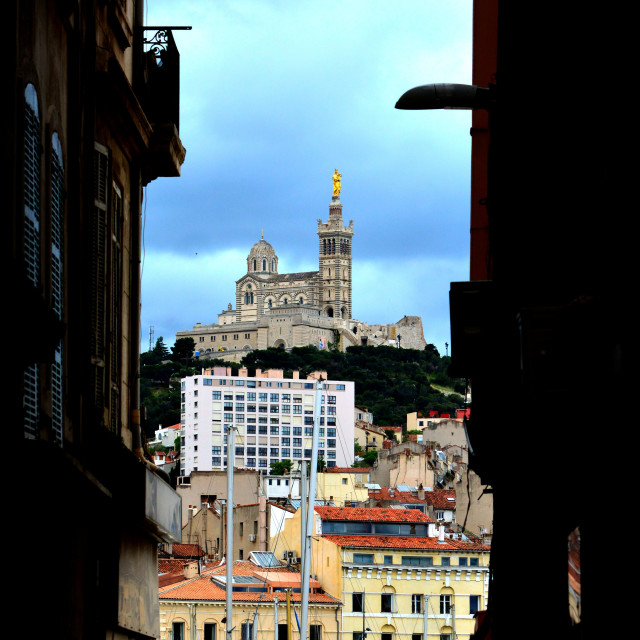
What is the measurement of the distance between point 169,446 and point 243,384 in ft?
37.5

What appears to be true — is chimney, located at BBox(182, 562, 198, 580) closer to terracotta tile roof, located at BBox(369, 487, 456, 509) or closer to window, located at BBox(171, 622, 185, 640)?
Answer: window, located at BBox(171, 622, 185, 640)

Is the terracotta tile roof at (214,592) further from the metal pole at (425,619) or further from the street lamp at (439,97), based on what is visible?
the street lamp at (439,97)

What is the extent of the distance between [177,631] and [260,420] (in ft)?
362

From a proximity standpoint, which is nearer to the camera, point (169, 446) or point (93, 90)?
point (93, 90)

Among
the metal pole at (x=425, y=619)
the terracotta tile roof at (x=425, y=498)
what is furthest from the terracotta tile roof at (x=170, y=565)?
the terracotta tile roof at (x=425, y=498)

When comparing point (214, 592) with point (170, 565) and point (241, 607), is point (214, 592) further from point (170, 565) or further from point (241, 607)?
point (170, 565)

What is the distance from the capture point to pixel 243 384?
549ft

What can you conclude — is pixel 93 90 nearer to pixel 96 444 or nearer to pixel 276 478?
pixel 96 444

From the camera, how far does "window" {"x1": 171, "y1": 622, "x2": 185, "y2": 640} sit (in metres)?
57.3

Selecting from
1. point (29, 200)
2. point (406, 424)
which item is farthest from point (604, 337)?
point (406, 424)

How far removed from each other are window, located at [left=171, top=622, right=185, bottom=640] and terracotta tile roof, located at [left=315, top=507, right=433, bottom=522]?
11669 millimetres

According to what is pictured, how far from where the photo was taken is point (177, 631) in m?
57.5

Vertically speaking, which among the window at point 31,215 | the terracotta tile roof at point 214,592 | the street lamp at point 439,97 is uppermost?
the street lamp at point 439,97

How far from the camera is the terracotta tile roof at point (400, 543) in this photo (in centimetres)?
6297
